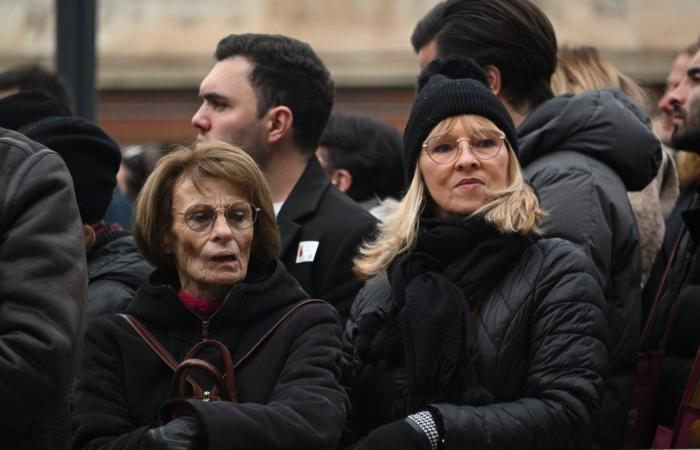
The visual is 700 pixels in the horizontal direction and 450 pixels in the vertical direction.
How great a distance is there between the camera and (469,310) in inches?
177

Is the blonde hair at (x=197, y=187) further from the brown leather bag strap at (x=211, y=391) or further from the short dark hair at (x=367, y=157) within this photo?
the short dark hair at (x=367, y=157)

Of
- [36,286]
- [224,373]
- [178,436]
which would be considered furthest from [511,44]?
[36,286]

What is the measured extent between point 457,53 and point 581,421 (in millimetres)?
1746

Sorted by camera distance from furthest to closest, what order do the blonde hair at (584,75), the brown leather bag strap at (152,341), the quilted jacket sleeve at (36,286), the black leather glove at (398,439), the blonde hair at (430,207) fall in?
the blonde hair at (584,75) < the blonde hair at (430,207) < the brown leather bag strap at (152,341) < the black leather glove at (398,439) < the quilted jacket sleeve at (36,286)

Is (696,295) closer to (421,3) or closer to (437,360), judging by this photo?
(437,360)

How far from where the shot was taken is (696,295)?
16.9 feet

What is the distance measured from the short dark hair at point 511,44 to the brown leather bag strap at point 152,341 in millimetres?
1662

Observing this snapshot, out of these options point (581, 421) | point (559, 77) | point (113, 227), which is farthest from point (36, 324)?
point (559, 77)

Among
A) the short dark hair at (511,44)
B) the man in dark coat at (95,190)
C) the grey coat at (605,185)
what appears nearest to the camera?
the grey coat at (605,185)

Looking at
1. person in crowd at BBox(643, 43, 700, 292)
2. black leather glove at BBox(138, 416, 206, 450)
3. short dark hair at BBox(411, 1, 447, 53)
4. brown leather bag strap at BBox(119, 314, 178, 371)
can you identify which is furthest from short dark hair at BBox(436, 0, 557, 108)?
black leather glove at BBox(138, 416, 206, 450)

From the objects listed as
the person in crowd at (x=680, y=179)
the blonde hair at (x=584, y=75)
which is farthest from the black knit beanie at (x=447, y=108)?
the blonde hair at (x=584, y=75)

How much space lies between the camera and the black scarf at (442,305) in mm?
4402

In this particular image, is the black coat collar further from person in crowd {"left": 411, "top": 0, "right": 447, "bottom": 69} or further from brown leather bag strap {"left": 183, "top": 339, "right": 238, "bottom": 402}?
person in crowd {"left": 411, "top": 0, "right": 447, "bottom": 69}

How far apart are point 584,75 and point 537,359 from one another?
6.97 feet
